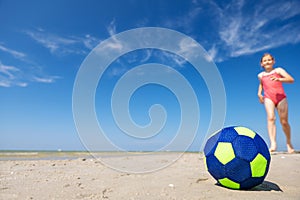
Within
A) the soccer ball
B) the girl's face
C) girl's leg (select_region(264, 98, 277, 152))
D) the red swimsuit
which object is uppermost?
the girl's face

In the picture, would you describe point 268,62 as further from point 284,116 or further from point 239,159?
point 239,159

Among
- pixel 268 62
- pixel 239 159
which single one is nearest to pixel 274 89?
pixel 268 62

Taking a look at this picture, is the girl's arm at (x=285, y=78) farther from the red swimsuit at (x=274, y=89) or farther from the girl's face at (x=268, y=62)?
the girl's face at (x=268, y=62)

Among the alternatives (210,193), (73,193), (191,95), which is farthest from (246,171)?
(191,95)

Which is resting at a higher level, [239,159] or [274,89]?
[274,89]

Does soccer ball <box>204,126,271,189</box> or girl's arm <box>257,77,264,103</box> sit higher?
girl's arm <box>257,77,264,103</box>

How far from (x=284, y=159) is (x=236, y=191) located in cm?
292

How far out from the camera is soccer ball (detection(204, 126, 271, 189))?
120 inches

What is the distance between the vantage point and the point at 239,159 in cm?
304

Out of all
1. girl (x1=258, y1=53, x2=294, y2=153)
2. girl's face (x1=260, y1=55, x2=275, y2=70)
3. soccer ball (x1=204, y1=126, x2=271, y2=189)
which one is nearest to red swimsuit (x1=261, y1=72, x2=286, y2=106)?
girl (x1=258, y1=53, x2=294, y2=153)

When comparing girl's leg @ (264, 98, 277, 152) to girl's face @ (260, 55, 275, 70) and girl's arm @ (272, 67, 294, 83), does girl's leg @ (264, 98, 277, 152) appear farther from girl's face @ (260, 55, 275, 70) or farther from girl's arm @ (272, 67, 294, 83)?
girl's face @ (260, 55, 275, 70)

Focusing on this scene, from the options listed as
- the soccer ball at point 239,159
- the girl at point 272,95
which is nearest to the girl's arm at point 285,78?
the girl at point 272,95

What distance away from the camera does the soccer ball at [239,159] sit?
304 cm

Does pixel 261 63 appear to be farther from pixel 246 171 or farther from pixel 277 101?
pixel 246 171
